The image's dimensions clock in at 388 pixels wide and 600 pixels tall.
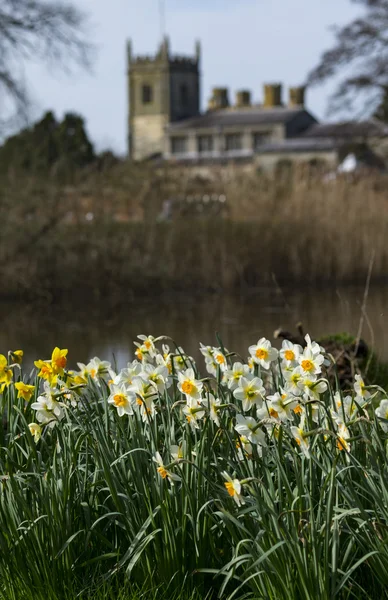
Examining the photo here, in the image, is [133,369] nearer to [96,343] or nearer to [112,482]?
[112,482]

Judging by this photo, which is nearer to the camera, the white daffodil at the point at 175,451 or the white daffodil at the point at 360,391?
the white daffodil at the point at 175,451

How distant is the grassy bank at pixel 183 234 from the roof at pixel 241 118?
64.6 meters

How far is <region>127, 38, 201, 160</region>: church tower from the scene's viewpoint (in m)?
95.9

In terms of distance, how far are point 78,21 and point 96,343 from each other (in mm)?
13985

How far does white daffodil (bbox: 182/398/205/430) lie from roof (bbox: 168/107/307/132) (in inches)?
3069

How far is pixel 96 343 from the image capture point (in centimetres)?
1120

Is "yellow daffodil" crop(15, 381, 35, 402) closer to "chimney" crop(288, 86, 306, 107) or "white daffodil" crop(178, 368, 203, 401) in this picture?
"white daffodil" crop(178, 368, 203, 401)

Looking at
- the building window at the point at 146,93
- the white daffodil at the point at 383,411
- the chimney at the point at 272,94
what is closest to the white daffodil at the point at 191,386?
the white daffodil at the point at 383,411

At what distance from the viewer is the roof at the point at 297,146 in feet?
233

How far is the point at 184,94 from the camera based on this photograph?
101 metres

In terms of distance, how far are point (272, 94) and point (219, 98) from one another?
743cm

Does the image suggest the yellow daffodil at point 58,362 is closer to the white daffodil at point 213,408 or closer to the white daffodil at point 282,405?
the white daffodil at point 213,408

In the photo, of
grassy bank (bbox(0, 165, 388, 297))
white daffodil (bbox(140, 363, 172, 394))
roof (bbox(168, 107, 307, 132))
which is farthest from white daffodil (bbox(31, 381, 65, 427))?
roof (bbox(168, 107, 307, 132))

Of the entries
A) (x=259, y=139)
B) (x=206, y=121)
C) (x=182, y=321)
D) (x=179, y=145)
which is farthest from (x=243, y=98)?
(x=182, y=321)
